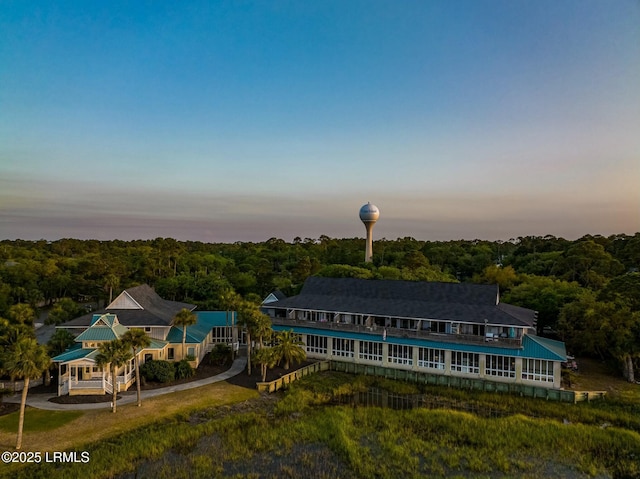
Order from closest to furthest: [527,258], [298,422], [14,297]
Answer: [298,422] < [14,297] < [527,258]

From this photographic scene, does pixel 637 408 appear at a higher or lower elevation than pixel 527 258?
lower

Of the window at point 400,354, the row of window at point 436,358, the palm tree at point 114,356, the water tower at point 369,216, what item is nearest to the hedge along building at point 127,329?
the palm tree at point 114,356

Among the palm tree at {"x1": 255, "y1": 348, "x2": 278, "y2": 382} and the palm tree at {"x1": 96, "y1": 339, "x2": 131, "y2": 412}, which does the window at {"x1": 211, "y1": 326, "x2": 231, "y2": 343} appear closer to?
the palm tree at {"x1": 255, "y1": 348, "x2": 278, "y2": 382}

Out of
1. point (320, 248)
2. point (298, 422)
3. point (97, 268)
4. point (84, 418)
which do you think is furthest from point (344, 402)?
point (320, 248)

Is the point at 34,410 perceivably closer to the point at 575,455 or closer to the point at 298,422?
the point at 298,422

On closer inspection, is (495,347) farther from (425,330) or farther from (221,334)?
(221,334)
